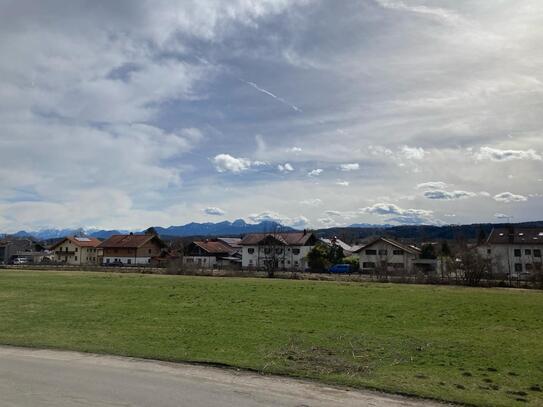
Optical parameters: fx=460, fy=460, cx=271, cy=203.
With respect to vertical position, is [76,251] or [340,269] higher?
[76,251]

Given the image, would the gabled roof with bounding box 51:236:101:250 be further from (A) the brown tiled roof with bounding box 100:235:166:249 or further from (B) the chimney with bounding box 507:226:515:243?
(B) the chimney with bounding box 507:226:515:243

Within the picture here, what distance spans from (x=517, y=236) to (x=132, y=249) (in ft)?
277

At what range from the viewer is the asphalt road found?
30.6 ft

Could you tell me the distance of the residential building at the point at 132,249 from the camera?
111 metres

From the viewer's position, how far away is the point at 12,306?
24672mm

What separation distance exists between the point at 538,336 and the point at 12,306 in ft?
82.4

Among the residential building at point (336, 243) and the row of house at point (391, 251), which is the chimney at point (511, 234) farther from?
the residential building at point (336, 243)

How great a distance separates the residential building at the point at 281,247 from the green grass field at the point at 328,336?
68572 millimetres

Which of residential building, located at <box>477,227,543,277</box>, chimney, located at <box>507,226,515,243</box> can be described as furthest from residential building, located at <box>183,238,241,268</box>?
chimney, located at <box>507,226,515,243</box>

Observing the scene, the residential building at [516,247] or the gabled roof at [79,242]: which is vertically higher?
the gabled roof at [79,242]

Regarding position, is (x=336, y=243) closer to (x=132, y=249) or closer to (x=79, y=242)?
(x=132, y=249)

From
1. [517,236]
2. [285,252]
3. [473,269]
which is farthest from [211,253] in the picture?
[473,269]

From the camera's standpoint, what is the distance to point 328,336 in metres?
16.8

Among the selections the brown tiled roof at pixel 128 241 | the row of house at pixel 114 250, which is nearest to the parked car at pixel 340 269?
the row of house at pixel 114 250
